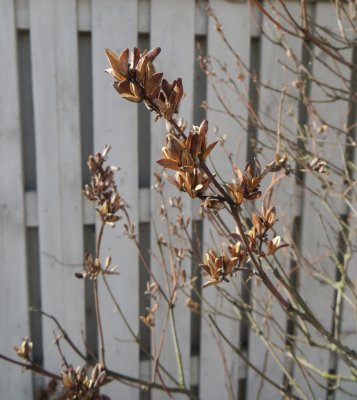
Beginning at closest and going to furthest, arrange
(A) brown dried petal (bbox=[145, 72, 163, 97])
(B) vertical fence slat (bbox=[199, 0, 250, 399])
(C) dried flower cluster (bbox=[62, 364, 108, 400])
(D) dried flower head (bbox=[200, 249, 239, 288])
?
(A) brown dried petal (bbox=[145, 72, 163, 97]) < (D) dried flower head (bbox=[200, 249, 239, 288]) < (C) dried flower cluster (bbox=[62, 364, 108, 400]) < (B) vertical fence slat (bbox=[199, 0, 250, 399])

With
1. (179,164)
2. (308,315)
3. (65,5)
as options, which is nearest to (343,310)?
(308,315)

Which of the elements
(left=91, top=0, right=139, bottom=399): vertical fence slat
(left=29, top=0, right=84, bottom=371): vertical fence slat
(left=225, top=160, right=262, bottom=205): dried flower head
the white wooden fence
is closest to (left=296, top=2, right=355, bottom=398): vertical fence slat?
the white wooden fence

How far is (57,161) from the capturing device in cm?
176

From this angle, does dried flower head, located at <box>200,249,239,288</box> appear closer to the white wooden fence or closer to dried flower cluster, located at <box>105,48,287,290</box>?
dried flower cluster, located at <box>105,48,287,290</box>

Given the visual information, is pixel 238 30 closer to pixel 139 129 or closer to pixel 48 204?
pixel 139 129

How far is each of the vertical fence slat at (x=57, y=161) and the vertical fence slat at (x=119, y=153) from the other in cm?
8

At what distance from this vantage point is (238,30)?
1.82 m

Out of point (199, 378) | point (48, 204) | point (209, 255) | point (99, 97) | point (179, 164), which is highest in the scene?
point (99, 97)

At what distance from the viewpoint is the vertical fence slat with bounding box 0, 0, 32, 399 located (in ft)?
5.51

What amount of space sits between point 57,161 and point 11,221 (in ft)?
0.87

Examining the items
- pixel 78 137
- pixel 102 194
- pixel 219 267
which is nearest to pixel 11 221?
pixel 78 137

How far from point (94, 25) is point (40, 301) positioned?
3.40 ft

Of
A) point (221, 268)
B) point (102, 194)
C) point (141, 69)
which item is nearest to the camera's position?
point (141, 69)

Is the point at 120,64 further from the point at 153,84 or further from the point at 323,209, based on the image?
the point at 323,209
